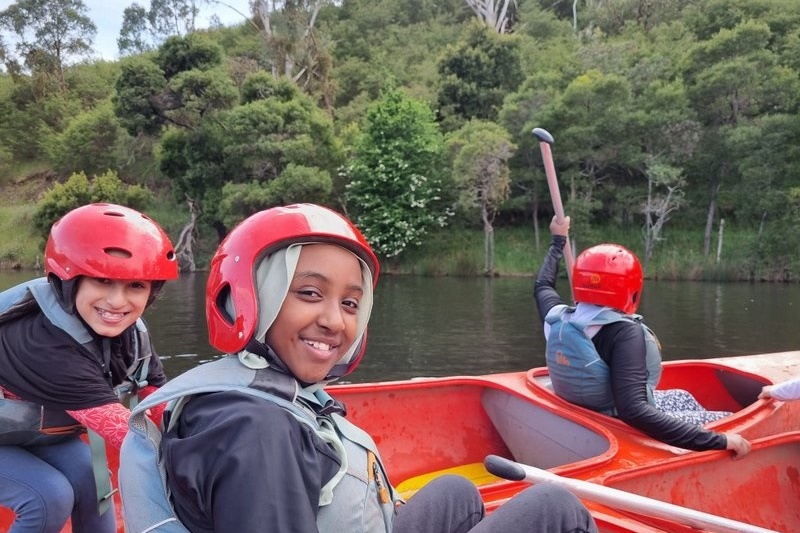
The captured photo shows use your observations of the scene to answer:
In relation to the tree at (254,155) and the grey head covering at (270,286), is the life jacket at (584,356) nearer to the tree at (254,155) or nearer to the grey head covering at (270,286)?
the grey head covering at (270,286)

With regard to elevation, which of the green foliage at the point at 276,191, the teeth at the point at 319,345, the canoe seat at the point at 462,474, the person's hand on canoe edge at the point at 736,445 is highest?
the green foliage at the point at 276,191

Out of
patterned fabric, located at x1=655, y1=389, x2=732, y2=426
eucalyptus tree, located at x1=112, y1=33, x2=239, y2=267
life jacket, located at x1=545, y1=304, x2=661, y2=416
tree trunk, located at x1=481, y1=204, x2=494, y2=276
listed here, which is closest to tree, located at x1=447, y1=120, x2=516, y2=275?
tree trunk, located at x1=481, y1=204, x2=494, y2=276

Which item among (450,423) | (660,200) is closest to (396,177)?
(660,200)

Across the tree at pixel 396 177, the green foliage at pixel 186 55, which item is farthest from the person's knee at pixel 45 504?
the green foliage at pixel 186 55

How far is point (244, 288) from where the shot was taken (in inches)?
51.9

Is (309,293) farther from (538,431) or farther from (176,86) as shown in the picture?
(176,86)

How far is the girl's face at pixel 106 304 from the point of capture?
218 centimetres

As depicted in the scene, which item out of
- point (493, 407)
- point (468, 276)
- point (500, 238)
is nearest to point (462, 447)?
point (493, 407)

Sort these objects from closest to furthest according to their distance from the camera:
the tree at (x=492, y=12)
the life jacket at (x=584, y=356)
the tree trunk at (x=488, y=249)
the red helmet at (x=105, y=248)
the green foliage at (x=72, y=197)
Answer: the red helmet at (x=105, y=248)
the life jacket at (x=584, y=356)
the tree trunk at (x=488, y=249)
the green foliage at (x=72, y=197)
the tree at (x=492, y=12)

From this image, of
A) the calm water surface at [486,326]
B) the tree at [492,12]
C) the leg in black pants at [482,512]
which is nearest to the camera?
the leg in black pants at [482,512]

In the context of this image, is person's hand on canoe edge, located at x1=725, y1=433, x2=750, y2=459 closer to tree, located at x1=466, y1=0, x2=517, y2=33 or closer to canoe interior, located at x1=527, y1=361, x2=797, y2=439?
canoe interior, located at x1=527, y1=361, x2=797, y2=439

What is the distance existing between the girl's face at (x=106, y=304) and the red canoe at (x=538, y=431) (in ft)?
4.11

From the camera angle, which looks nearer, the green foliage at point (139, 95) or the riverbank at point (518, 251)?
the riverbank at point (518, 251)

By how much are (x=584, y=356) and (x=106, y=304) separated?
2303 millimetres
